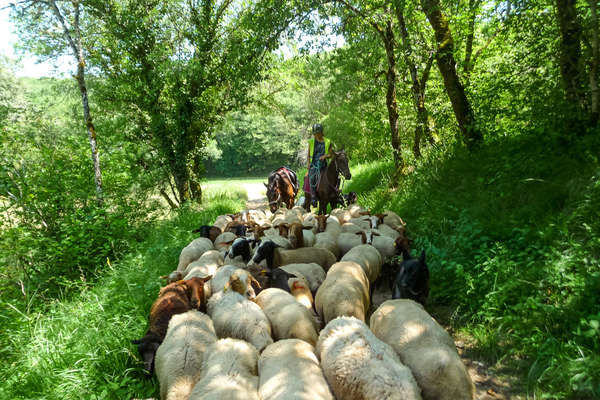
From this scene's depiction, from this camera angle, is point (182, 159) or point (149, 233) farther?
point (182, 159)

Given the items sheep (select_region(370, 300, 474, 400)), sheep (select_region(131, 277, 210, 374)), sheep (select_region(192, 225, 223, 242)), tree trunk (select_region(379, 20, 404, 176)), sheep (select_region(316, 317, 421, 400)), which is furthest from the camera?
tree trunk (select_region(379, 20, 404, 176))

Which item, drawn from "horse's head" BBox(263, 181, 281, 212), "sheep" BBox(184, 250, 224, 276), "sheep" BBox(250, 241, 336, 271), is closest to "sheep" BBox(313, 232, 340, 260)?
"sheep" BBox(250, 241, 336, 271)

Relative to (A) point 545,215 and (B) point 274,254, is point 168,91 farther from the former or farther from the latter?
(A) point 545,215

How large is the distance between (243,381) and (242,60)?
24.7 feet

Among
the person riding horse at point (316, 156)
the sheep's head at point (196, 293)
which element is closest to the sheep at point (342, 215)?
the person riding horse at point (316, 156)

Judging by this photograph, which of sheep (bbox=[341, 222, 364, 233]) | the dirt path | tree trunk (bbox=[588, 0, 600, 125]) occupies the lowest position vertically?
the dirt path

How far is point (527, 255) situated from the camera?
160 inches

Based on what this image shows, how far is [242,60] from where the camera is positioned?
810 centimetres

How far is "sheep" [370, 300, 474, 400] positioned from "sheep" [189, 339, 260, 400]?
1.36m

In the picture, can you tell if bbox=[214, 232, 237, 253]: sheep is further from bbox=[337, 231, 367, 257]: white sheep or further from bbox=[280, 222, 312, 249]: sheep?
bbox=[337, 231, 367, 257]: white sheep

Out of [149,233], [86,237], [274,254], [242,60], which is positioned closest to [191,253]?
[274,254]

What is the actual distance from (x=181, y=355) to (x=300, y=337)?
4.00ft

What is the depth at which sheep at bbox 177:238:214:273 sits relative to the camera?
6419 mm

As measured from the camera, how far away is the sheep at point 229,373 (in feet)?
8.23
